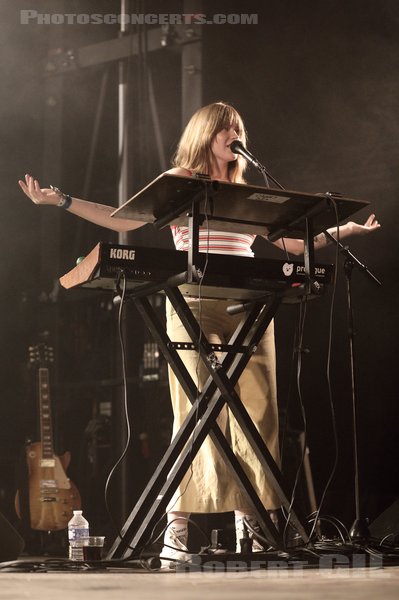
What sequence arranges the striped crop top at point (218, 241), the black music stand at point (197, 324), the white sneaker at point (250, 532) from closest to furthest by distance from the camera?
the black music stand at point (197, 324)
the white sneaker at point (250, 532)
the striped crop top at point (218, 241)

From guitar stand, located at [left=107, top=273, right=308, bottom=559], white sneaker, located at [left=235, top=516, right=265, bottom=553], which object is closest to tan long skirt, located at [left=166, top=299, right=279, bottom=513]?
white sneaker, located at [left=235, top=516, right=265, bottom=553]

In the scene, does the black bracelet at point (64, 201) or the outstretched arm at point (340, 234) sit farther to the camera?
the outstretched arm at point (340, 234)

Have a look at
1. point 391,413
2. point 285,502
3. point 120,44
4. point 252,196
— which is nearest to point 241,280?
point 252,196

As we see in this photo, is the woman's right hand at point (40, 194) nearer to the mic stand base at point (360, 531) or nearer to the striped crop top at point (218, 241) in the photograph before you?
the striped crop top at point (218, 241)

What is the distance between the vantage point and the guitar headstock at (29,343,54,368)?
389 cm

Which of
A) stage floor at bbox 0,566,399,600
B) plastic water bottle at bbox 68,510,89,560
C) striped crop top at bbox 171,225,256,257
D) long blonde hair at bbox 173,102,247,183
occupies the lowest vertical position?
plastic water bottle at bbox 68,510,89,560

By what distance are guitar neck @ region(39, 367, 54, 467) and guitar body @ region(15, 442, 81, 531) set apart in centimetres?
1

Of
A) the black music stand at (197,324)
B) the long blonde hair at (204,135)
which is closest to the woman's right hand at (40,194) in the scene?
the black music stand at (197,324)

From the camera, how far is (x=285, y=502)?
7.50ft

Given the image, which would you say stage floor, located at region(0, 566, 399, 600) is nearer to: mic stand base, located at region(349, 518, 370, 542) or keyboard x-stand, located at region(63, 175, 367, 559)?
keyboard x-stand, located at region(63, 175, 367, 559)

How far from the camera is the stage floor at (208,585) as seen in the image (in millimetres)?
1407

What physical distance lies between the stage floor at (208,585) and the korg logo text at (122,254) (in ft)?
2.57

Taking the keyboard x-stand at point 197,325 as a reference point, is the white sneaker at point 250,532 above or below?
below

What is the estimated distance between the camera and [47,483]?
11.9 ft
